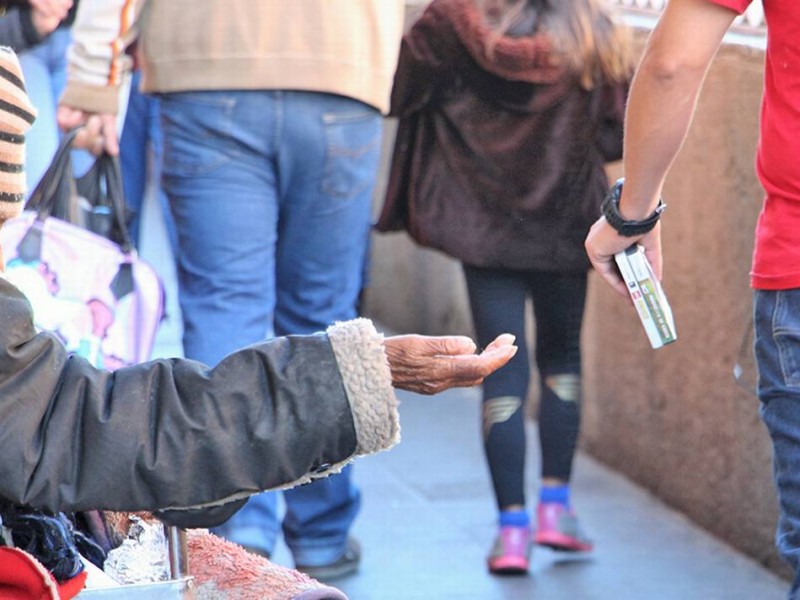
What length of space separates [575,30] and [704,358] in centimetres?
120

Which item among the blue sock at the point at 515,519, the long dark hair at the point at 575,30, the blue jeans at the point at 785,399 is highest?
the long dark hair at the point at 575,30

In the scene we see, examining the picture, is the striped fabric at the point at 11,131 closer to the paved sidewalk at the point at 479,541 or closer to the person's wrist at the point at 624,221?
the person's wrist at the point at 624,221

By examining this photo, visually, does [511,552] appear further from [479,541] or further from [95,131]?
[95,131]

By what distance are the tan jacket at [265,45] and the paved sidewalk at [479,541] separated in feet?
3.13

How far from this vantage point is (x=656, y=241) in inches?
126

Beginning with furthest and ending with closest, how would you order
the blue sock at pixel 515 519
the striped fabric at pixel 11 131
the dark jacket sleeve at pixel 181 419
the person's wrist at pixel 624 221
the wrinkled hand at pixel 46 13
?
the blue sock at pixel 515 519
the wrinkled hand at pixel 46 13
the person's wrist at pixel 624 221
the striped fabric at pixel 11 131
the dark jacket sleeve at pixel 181 419

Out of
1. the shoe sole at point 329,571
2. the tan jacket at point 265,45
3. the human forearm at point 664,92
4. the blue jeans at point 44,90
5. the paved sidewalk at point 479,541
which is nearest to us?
the human forearm at point 664,92

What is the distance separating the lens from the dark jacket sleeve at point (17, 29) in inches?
176

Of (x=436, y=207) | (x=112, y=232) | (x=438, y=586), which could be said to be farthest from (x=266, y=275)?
(x=438, y=586)

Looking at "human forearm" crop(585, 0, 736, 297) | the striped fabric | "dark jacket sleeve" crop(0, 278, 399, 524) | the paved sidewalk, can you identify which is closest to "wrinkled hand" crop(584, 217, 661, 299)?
"human forearm" crop(585, 0, 736, 297)

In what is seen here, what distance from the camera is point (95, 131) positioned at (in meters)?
4.28

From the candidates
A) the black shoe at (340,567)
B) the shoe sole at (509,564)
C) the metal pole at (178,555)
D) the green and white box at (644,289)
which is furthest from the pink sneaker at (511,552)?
the metal pole at (178,555)

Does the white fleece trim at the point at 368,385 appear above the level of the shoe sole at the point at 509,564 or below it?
above

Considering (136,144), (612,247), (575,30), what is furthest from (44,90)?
(612,247)
